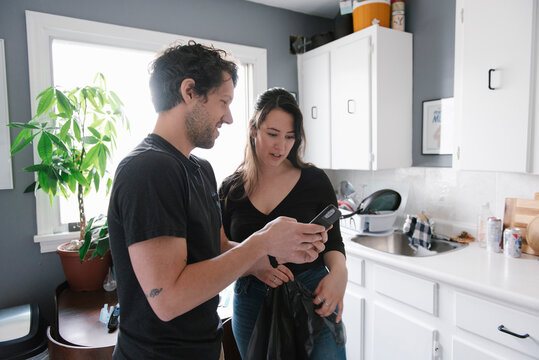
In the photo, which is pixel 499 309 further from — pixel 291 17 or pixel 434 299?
pixel 291 17

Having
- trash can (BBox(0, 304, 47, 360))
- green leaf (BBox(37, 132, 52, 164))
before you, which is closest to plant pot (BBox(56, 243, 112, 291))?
trash can (BBox(0, 304, 47, 360))

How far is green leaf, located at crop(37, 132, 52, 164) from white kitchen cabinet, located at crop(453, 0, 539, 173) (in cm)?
204

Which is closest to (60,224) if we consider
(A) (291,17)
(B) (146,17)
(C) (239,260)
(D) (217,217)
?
(B) (146,17)

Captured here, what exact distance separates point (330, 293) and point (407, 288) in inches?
32.3

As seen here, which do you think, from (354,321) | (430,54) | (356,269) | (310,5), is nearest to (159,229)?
(356,269)

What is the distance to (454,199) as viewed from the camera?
2.16m

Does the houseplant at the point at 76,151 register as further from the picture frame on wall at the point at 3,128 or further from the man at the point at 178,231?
the man at the point at 178,231

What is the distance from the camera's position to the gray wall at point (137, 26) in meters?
1.93

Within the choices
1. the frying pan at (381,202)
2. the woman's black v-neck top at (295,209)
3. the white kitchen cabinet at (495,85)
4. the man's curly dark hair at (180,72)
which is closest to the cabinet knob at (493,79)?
the white kitchen cabinet at (495,85)

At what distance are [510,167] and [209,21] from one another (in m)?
2.06

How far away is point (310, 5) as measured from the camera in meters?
2.74

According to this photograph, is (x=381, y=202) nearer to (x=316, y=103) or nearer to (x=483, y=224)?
(x=483, y=224)

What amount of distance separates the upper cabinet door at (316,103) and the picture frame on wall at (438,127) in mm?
673

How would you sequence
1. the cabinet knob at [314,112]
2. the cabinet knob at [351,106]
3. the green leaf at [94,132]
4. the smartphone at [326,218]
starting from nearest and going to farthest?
the smartphone at [326,218], the green leaf at [94,132], the cabinet knob at [351,106], the cabinet knob at [314,112]
